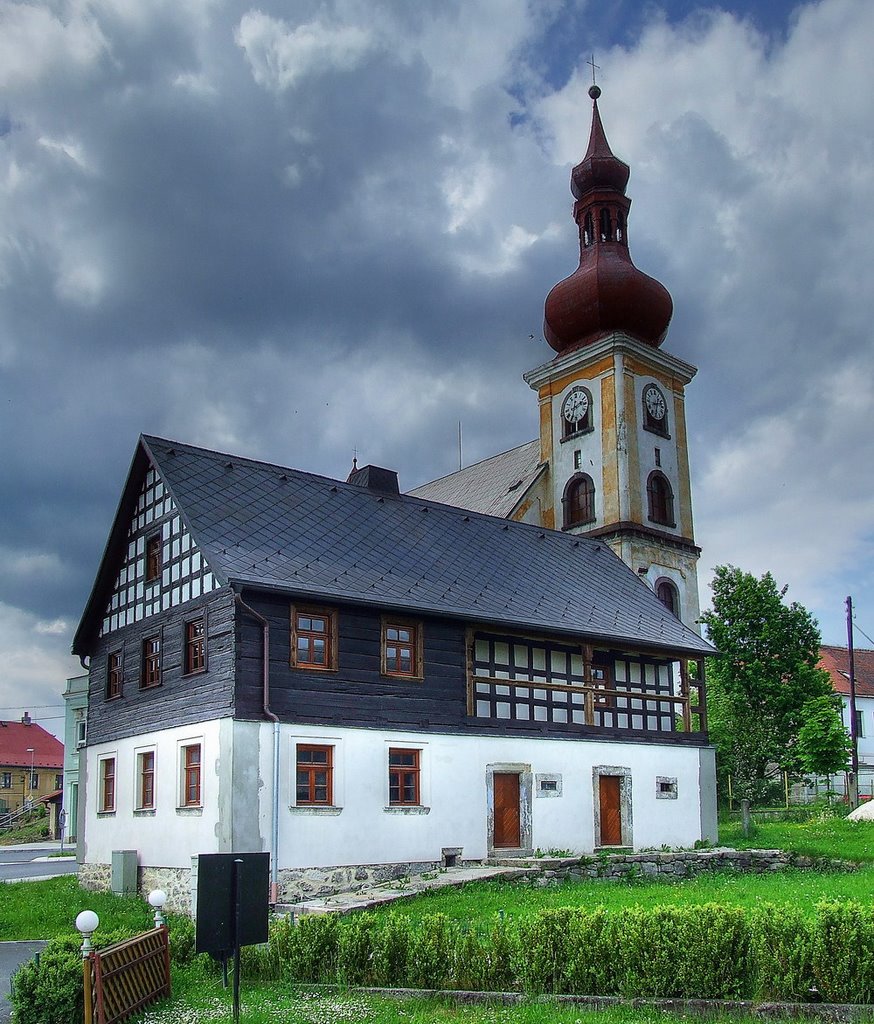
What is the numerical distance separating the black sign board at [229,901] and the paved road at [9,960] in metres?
2.87

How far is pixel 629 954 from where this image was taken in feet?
41.6

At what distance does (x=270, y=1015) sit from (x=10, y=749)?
77.9 meters

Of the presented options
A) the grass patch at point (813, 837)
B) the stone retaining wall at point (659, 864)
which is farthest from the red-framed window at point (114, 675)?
the grass patch at point (813, 837)

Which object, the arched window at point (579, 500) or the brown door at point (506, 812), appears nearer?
the brown door at point (506, 812)

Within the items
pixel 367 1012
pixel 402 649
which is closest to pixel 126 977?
pixel 367 1012

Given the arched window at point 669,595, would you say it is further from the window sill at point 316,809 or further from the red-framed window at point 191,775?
the red-framed window at point 191,775

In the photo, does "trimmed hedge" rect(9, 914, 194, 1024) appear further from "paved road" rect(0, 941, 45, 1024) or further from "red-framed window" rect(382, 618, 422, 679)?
"red-framed window" rect(382, 618, 422, 679)

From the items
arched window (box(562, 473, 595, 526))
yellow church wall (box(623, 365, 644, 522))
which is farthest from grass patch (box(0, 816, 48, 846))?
yellow church wall (box(623, 365, 644, 522))

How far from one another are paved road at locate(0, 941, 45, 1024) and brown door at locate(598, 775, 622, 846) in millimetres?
13157

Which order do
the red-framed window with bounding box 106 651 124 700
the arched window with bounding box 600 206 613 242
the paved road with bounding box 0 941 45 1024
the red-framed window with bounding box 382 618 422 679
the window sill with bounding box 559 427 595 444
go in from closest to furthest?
the paved road with bounding box 0 941 45 1024
the red-framed window with bounding box 382 618 422 679
the red-framed window with bounding box 106 651 124 700
the window sill with bounding box 559 427 595 444
the arched window with bounding box 600 206 613 242

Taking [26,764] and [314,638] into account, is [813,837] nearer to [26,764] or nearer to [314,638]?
[314,638]

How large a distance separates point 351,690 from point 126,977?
11056 mm

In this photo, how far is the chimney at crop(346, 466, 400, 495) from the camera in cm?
3003

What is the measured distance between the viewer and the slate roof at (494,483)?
4691cm
